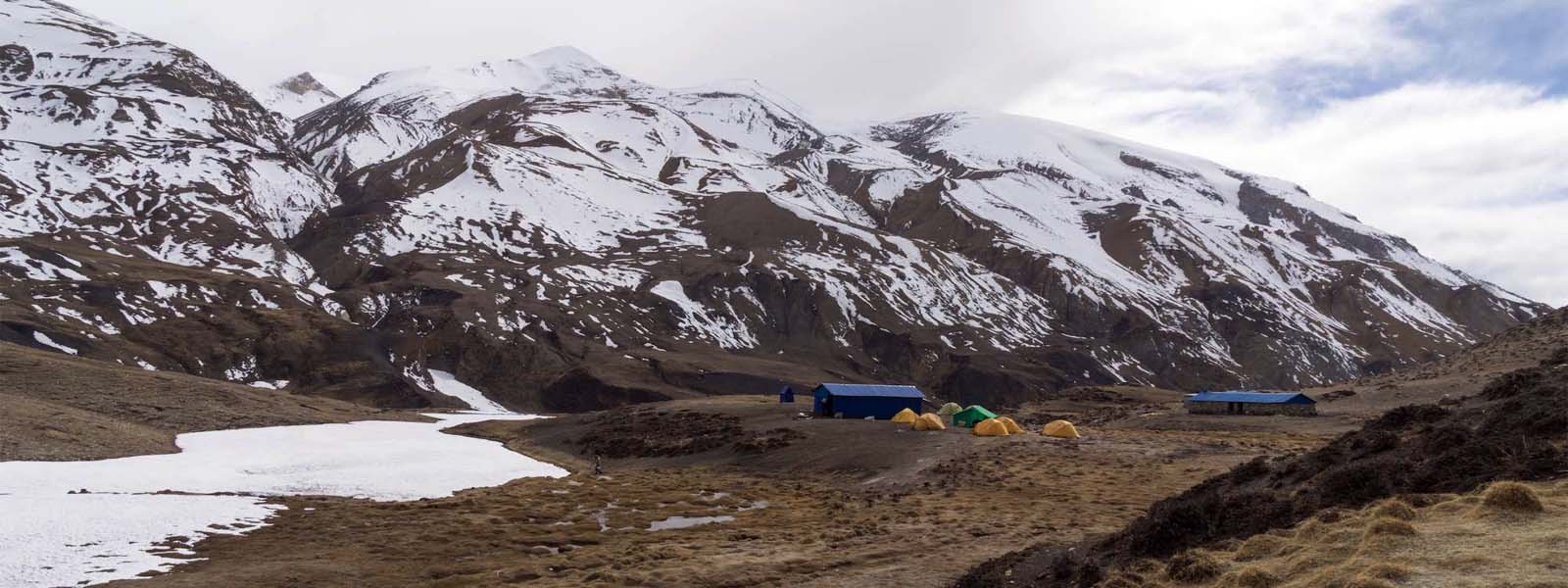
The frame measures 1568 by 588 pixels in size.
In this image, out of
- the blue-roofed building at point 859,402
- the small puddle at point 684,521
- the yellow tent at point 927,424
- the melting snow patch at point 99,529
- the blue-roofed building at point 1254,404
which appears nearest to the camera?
the melting snow patch at point 99,529

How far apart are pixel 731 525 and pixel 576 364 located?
377ft

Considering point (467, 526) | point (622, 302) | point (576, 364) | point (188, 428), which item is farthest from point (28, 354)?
point (622, 302)

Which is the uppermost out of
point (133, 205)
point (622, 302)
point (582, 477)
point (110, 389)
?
point (133, 205)

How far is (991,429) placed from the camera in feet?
173

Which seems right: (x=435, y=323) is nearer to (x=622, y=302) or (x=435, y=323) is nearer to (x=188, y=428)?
(x=622, y=302)

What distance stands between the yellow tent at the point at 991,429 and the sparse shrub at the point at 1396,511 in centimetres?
3810

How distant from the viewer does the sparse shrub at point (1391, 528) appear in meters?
13.0

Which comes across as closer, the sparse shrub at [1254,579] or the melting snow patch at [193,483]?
the sparse shrub at [1254,579]

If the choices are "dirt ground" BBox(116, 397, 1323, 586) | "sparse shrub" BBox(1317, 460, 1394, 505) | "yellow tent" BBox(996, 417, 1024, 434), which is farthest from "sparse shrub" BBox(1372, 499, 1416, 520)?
"yellow tent" BBox(996, 417, 1024, 434)

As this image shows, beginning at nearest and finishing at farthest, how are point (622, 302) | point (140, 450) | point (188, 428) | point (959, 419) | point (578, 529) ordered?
point (578, 529), point (140, 450), point (188, 428), point (959, 419), point (622, 302)

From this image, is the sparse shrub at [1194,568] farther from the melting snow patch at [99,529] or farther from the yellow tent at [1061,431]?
the yellow tent at [1061,431]

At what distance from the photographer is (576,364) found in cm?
14175

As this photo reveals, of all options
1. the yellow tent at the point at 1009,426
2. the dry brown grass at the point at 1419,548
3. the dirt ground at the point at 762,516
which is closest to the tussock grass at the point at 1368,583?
the dry brown grass at the point at 1419,548

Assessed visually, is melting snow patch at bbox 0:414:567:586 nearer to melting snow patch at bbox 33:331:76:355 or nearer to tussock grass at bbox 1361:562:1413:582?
tussock grass at bbox 1361:562:1413:582
